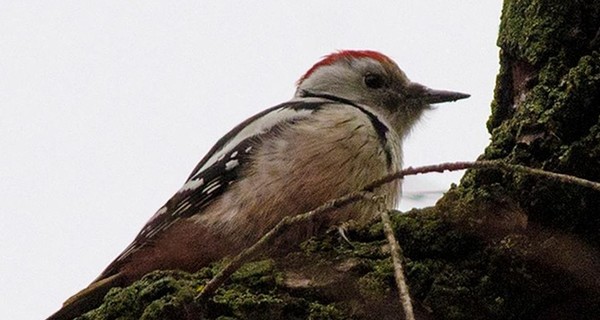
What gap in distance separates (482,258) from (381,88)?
6.54 feet

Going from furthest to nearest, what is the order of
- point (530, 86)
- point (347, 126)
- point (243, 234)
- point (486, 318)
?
point (347, 126)
point (243, 234)
point (530, 86)
point (486, 318)

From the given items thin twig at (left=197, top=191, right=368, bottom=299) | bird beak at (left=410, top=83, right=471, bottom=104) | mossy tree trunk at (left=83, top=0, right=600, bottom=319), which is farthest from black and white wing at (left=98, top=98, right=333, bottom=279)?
thin twig at (left=197, top=191, right=368, bottom=299)

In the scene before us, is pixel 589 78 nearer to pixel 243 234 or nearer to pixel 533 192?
pixel 533 192

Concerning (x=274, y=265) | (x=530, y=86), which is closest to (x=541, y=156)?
(x=530, y=86)

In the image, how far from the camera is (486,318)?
74.2 inches

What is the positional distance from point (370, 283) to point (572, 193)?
51 centimetres

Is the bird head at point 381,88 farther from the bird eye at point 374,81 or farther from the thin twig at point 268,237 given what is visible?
the thin twig at point 268,237

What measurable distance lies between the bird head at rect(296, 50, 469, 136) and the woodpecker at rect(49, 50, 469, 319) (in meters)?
0.33

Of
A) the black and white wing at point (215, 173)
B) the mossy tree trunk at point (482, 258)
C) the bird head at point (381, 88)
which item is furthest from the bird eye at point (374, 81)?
the mossy tree trunk at point (482, 258)

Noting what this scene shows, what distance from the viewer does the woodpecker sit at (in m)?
2.77

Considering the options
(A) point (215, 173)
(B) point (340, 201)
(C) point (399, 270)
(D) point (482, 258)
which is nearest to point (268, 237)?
(B) point (340, 201)

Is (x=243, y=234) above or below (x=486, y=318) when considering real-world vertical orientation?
above

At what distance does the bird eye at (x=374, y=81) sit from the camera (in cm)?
388

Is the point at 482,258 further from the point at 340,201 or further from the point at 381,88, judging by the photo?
the point at 381,88
